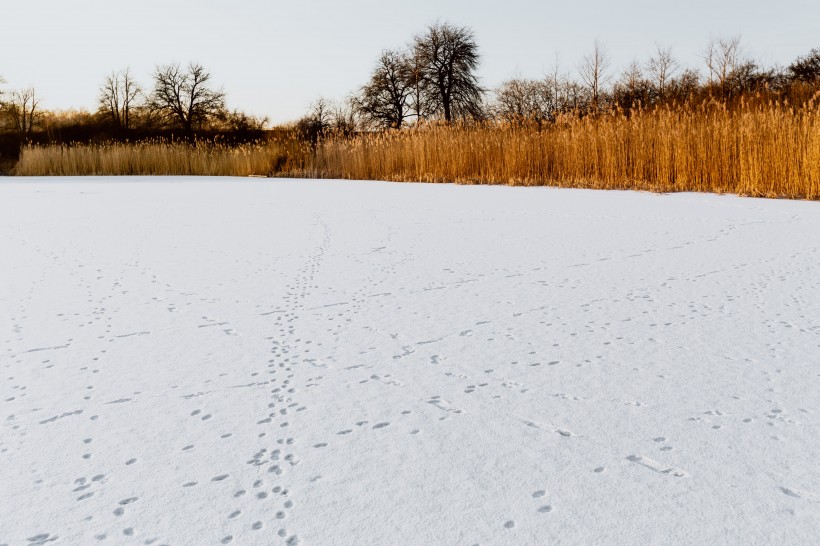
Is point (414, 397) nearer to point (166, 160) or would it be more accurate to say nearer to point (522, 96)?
point (166, 160)

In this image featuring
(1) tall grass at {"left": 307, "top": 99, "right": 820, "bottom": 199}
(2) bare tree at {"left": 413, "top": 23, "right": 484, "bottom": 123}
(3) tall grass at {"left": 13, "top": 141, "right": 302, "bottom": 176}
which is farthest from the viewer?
(2) bare tree at {"left": 413, "top": 23, "right": 484, "bottom": 123}

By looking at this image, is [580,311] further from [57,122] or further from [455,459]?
[57,122]

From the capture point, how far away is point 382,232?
4.41m

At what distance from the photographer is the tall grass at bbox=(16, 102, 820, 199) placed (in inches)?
248

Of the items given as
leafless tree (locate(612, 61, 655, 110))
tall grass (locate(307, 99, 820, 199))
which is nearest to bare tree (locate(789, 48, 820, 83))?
leafless tree (locate(612, 61, 655, 110))

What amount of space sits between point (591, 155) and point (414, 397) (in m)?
7.19

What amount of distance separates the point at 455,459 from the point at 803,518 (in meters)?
0.55

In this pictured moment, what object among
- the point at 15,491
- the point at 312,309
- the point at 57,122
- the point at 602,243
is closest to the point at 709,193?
the point at 602,243

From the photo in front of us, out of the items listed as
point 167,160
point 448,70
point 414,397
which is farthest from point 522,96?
point 414,397

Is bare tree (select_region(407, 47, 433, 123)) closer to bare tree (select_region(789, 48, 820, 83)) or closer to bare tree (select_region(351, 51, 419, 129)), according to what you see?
bare tree (select_region(351, 51, 419, 129))

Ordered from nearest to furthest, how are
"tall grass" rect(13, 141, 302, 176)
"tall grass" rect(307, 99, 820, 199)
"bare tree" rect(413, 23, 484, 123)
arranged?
"tall grass" rect(307, 99, 820, 199) → "tall grass" rect(13, 141, 302, 176) → "bare tree" rect(413, 23, 484, 123)

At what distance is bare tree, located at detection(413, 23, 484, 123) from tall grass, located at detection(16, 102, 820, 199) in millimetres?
10540

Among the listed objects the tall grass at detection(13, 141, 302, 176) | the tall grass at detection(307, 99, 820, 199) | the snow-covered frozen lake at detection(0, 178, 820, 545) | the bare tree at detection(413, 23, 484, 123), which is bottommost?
the snow-covered frozen lake at detection(0, 178, 820, 545)

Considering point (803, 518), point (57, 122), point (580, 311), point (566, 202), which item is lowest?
point (803, 518)
